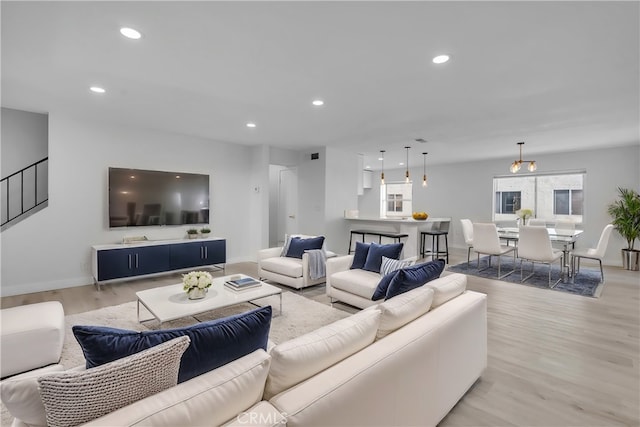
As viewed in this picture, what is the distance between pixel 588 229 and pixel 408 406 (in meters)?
7.65

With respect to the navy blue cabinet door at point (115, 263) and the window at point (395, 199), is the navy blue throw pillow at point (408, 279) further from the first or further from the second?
the window at point (395, 199)

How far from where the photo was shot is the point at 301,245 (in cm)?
453

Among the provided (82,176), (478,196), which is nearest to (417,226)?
(478,196)

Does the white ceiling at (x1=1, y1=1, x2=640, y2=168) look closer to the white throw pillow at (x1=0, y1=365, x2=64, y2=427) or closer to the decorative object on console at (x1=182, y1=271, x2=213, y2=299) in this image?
the decorative object on console at (x1=182, y1=271, x2=213, y2=299)

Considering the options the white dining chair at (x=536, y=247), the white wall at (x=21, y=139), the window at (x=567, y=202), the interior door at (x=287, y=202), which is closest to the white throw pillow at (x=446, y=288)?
the white dining chair at (x=536, y=247)

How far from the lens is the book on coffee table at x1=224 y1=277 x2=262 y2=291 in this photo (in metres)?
3.26

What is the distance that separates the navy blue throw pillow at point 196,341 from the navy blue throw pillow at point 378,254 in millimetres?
2426

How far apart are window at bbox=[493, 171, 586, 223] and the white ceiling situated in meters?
2.71

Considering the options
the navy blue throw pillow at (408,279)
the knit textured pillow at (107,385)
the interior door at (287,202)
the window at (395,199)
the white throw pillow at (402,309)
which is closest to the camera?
the knit textured pillow at (107,385)

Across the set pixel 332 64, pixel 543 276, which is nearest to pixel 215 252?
pixel 332 64

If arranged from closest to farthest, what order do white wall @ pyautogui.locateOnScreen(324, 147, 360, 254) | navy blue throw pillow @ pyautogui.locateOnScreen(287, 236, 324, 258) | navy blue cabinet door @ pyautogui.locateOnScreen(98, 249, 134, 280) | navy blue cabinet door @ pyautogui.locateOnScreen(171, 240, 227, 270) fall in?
navy blue cabinet door @ pyautogui.locateOnScreen(98, 249, 134, 280)
navy blue throw pillow @ pyautogui.locateOnScreen(287, 236, 324, 258)
navy blue cabinet door @ pyautogui.locateOnScreen(171, 240, 227, 270)
white wall @ pyautogui.locateOnScreen(324, 147, 360, 254)

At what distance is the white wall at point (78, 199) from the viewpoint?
4.19 metres

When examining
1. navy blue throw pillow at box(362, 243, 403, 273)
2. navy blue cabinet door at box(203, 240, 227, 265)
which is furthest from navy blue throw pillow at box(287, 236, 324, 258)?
navy blue cabinet door at box(203, 240, 227, 265)

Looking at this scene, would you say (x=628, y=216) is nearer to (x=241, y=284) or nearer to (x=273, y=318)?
(x=273, y=318)
